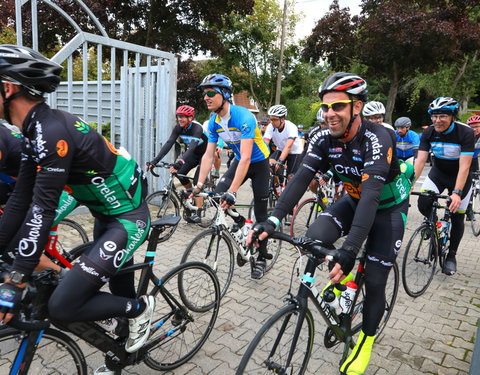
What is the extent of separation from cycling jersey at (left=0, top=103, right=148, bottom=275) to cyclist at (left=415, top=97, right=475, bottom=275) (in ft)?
12.7

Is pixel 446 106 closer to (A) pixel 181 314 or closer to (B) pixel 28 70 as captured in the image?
(A) pixel 181 314

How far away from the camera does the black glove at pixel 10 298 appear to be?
5.66 feet

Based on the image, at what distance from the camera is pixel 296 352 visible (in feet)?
7.85

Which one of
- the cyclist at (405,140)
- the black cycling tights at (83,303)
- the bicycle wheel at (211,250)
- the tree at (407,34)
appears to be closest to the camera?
the black cycling tights at (83,303)

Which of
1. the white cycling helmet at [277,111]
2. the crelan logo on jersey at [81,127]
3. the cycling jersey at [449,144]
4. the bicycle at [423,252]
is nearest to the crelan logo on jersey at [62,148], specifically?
the crelan logo on jersey at [81,127]

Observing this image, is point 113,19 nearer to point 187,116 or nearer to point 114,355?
point 187,116

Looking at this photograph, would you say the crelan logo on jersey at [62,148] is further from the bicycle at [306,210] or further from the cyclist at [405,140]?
the cyclist at [405,140]

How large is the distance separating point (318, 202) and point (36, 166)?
532 centimetres

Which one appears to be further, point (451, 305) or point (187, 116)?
point (187, 116)

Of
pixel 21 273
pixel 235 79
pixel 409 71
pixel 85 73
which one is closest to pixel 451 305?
pixel 21 273

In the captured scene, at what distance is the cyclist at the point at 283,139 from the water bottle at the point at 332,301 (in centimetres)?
482

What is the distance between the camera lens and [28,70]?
1874mm

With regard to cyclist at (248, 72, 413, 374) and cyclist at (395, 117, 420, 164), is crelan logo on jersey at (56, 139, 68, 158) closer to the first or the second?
cyclist at (248, 72, 413, 374)

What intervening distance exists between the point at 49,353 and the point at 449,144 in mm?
5029
